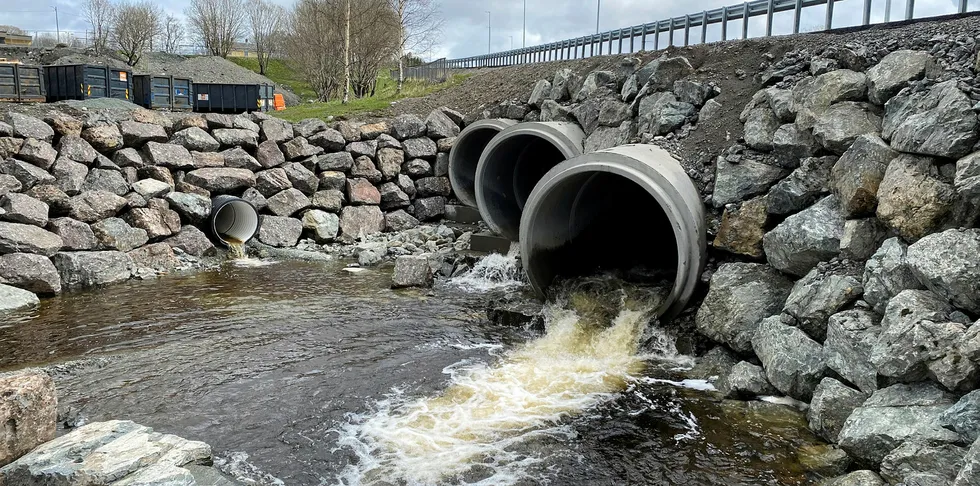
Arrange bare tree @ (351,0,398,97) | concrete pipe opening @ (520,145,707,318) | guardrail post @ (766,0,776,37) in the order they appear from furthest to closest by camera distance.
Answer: bare tree @ (351,0,398,97) < guardrail post @ (766,0,776,37) < concrete pipe opening @ (520,145,707,318)

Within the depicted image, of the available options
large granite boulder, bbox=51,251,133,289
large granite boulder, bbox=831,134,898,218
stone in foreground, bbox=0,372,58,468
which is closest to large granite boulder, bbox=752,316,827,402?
large granite boulder, bbox=831,134,898,218

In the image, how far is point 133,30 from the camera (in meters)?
Answer: 47.3

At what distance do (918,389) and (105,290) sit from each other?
35.2ft

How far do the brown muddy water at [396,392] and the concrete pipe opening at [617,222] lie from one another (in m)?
0.88

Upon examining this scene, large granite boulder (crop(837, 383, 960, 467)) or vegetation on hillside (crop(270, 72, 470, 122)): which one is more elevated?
vegetation on hillside (crop(270, 72, 470, 122))

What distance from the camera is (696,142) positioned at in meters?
10.2

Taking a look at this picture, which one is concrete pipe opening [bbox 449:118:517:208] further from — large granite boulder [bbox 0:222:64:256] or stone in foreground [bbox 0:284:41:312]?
stone in foreground [bbox 0:284:41:312]

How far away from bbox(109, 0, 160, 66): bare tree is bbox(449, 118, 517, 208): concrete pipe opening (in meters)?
38.4

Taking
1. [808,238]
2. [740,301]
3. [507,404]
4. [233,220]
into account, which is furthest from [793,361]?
[233,220]

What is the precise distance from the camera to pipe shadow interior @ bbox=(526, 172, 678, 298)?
10.6 metres

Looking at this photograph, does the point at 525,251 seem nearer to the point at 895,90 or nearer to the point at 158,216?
the point at 895,90

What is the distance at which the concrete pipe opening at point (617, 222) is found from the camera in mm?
8578

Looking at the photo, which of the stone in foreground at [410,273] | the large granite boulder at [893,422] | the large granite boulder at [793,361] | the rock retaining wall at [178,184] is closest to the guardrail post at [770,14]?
the rock retaining wall at [178,184]

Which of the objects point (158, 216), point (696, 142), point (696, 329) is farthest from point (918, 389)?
point (158, 216)
